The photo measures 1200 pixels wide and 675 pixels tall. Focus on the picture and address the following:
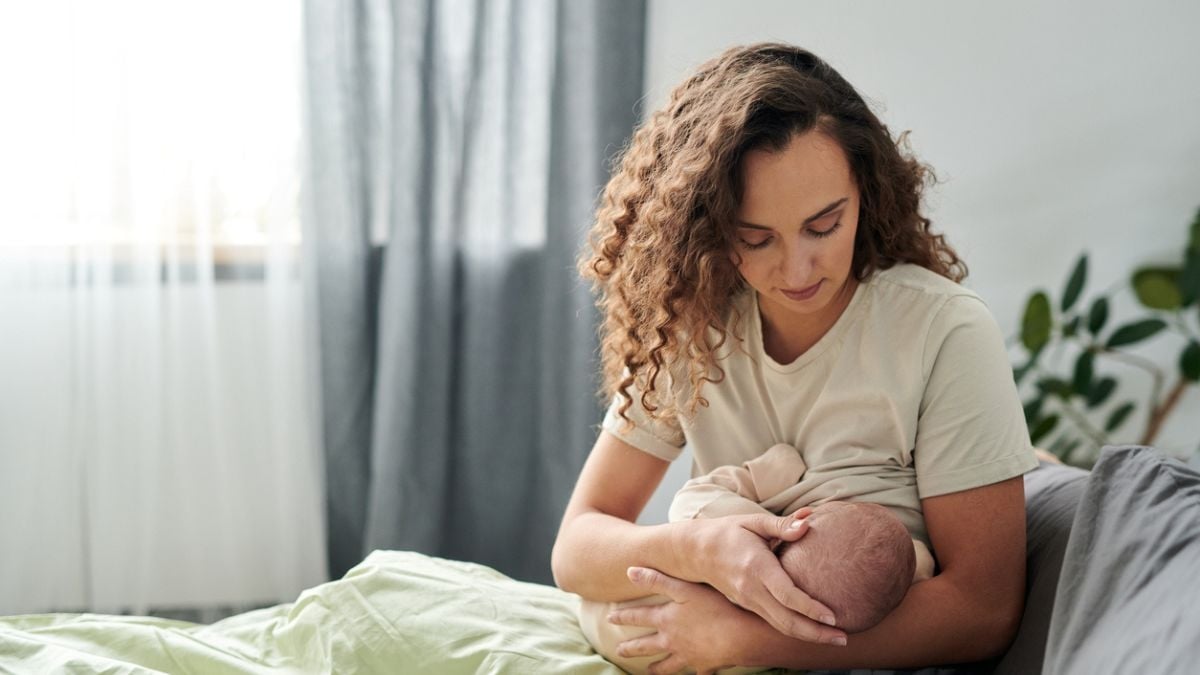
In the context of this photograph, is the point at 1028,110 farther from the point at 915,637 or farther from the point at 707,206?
the point at 915,637

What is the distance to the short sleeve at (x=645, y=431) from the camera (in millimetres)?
1612

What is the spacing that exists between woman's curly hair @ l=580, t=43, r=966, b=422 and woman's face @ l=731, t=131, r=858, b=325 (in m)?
0.02

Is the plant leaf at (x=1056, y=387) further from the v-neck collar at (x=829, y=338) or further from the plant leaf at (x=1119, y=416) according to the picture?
the v-neck collar at (x=829, y=338)

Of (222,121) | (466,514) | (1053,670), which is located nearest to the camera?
(1053,670)

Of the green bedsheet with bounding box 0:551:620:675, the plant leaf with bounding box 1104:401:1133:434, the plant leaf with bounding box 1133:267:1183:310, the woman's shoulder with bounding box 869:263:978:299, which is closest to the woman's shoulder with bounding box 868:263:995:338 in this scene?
the woman's shoulder with bounding box 869:263:978:299

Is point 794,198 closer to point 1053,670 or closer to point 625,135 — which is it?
point 1053,670

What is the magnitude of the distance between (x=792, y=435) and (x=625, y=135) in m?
1.51

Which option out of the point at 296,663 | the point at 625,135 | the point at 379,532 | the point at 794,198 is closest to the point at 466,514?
the point at 379,532

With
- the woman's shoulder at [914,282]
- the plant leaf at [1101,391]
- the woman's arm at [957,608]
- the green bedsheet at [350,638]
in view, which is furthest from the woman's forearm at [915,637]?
the plant leaf at [1101,391]

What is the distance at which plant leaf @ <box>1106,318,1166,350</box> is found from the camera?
2.89m

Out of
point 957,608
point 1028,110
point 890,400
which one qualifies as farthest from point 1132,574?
point 1028,110

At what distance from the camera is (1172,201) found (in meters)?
3.14

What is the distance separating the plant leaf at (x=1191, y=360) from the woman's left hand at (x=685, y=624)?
2089mm

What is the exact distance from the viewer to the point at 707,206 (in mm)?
1381
